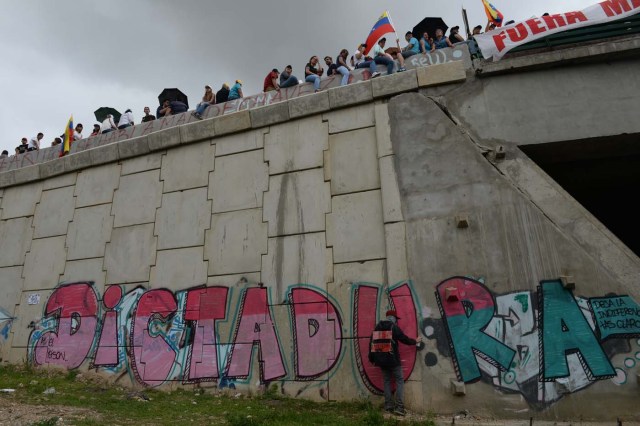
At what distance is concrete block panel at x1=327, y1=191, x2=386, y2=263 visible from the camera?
827 cm

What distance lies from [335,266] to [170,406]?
12.4 ft

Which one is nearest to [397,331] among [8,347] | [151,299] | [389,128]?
[389,128]

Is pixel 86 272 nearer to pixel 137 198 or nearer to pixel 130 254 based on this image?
pixel 130 254

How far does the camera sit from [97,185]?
37.6ft

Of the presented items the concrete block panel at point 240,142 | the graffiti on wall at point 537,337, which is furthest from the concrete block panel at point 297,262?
the concrete block panel at point 240,142

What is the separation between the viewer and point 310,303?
8.33 m

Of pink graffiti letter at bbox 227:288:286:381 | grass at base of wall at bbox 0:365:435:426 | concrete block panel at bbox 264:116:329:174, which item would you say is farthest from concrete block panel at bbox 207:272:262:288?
concrete block panel at bbox 264:116:329:174

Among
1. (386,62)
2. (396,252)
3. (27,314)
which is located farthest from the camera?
(27,314)

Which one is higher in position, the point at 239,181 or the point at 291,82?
the point at 291,82

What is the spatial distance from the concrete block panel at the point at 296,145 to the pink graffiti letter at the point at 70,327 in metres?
5.40

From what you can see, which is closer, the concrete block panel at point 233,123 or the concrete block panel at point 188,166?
the concrete block panel at point 233,123

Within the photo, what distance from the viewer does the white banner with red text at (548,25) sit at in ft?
28.5

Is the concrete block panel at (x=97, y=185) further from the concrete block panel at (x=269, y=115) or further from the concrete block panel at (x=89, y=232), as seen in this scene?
the concrete block panel at (x=269, y=115)

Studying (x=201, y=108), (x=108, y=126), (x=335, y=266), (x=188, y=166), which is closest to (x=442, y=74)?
(x=335, y=266)
